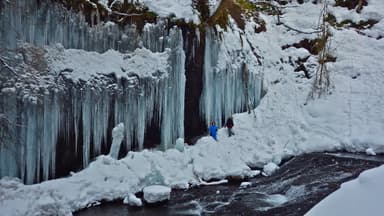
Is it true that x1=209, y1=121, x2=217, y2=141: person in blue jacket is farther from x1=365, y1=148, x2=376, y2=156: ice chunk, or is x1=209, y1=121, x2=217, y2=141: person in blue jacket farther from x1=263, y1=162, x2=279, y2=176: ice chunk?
x1=365, y1=148, x2=376, y2=156: ice chunk

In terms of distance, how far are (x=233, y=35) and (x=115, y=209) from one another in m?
8.29

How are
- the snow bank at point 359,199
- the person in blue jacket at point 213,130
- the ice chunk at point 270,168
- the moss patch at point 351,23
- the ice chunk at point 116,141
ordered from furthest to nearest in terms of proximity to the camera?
the moss patch at point 351,23, the person in blue jacket at point 213,130, the ice chunk at point 270,168, the ice chunk at point 116,141, the snow bank at point 359,199

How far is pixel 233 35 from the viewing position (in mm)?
14422

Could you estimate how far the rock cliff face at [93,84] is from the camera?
8852 mm

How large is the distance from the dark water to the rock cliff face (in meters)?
1.91

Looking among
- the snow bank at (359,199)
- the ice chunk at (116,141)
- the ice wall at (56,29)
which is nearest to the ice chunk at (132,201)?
the ice chunk at (116,141)

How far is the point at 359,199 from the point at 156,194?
291 inches

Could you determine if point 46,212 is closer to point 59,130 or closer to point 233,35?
point 59,130

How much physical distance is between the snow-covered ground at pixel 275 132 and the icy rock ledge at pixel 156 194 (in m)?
0.62

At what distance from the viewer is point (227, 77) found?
1351 cm

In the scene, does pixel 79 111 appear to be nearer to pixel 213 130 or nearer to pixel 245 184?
pixel 213 130

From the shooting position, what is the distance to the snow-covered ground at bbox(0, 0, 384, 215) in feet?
29.9

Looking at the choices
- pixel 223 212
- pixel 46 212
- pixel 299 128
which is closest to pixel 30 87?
pixel 46 212

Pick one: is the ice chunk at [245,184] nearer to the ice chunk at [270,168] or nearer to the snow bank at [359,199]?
the ice chunk at [270,168]
